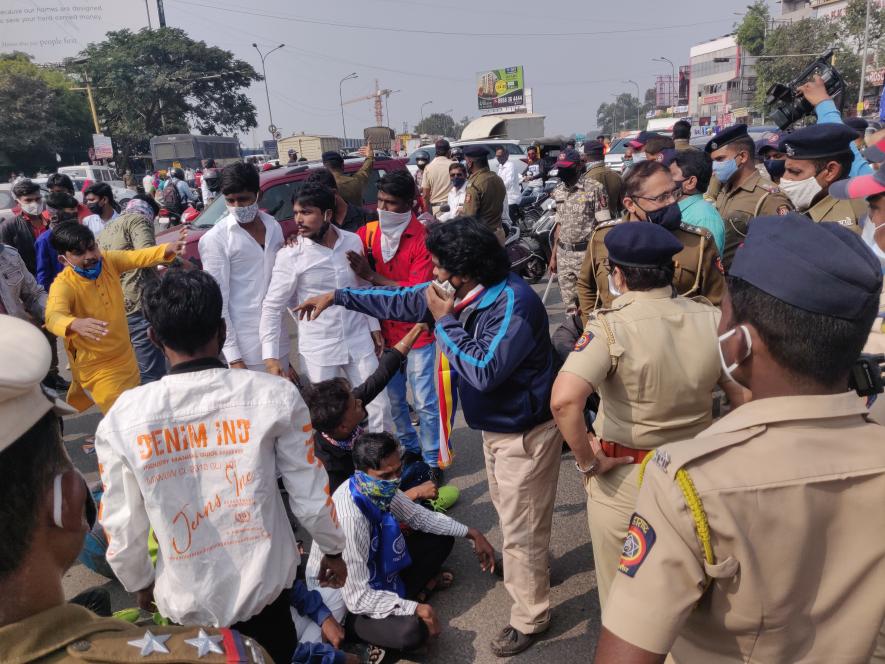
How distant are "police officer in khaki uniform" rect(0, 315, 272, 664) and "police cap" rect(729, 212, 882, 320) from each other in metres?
1.10

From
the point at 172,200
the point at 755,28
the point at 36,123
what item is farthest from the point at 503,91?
the point at 172,200

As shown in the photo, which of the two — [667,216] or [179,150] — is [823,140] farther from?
[179,150]

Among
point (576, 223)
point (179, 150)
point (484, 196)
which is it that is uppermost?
point (179, 150)

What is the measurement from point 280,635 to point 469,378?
114 centimetres

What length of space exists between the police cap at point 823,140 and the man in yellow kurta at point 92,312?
3980 mm

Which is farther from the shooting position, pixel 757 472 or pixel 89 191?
pixel 89 191

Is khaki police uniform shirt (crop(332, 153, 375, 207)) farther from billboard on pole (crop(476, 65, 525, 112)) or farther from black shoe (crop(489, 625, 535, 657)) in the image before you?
billboard on pole (crop(476, 65, 525, 112))

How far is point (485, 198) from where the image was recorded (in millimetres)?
7965

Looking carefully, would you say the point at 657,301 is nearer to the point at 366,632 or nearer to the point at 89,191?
the point at 366,632

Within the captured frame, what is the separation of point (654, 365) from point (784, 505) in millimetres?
1115

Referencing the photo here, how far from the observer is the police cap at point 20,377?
36.8 inches

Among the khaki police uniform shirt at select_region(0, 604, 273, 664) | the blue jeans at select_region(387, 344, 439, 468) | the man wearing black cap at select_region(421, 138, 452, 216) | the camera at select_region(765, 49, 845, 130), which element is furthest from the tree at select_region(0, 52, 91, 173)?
the khaki police uniform shirt at select_region(0, 604, 273, 664)

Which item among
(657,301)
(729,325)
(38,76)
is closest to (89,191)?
(657,301)

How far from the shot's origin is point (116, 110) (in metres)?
49.6
